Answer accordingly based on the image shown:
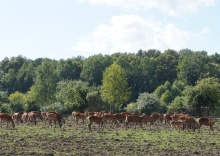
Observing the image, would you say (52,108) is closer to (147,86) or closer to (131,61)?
(147,86)

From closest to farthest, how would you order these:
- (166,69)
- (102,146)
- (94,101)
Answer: (102,146), (94,101), (166,69)

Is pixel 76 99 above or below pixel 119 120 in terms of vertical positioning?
above

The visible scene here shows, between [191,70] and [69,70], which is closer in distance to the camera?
[191,70]

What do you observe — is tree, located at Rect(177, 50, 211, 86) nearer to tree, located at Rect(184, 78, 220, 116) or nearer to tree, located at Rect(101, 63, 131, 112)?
tree, located at Rect(101, 63, 131, 112)

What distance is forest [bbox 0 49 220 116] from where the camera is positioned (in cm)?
6381

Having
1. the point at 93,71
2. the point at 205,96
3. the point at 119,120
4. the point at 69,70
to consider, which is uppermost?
the point at 69,70

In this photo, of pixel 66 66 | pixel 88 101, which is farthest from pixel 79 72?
pixel 88 101

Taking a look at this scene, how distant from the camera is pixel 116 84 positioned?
68.2 m

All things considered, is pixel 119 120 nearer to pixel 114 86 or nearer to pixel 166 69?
pixel 114 86

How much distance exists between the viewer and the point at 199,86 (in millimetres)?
63781

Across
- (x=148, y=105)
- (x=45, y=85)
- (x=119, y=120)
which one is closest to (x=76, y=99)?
(x=148, y=105)

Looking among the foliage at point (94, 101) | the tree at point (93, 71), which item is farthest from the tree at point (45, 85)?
the tree at point (93, 71)

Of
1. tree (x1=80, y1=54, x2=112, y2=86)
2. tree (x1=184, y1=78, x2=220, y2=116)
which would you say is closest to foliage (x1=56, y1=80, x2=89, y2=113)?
tree (x1=184, y1=78, x2=220, y2=116)

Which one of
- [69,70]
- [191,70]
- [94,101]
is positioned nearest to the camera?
[94,101]
